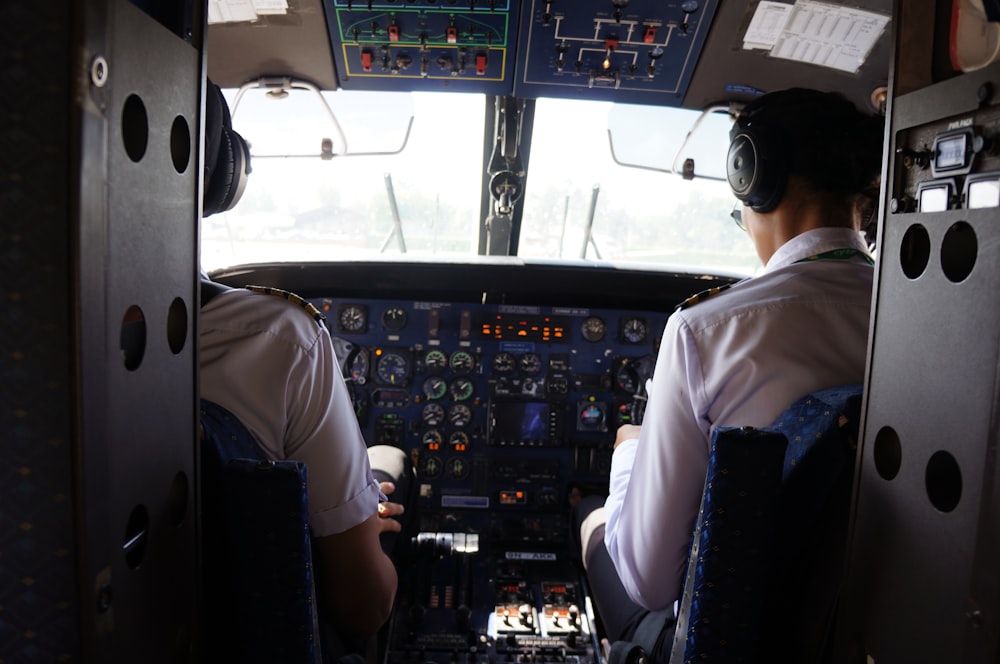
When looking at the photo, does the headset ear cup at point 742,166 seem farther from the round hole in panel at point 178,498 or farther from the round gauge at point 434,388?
the round gauge at point 434,388

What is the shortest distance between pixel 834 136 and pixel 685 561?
2.65ft

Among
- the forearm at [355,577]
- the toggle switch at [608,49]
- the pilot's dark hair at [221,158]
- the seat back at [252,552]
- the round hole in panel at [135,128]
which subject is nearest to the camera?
the round hole in panel at [135,128]

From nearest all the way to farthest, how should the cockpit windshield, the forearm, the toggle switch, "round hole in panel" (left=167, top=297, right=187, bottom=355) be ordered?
"round hole in panel" (left=167, top=297, right=187, bottom=355) < the forearm < the toggle switch < the cockpit windshield

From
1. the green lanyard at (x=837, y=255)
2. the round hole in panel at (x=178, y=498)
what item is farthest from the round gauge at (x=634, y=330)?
the round hole in panel at (x=178, y=498)

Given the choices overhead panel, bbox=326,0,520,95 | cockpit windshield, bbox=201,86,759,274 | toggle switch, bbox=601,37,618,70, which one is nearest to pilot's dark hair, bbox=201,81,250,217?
overhead panel, bbox=326,0,520,95

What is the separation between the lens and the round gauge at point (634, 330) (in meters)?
2.94

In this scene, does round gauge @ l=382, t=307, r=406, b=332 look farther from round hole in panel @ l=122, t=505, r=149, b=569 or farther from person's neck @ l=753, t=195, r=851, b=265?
round hole in panel @ l=122, t=505, r=149, b=569

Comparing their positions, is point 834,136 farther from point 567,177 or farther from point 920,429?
point 567,177

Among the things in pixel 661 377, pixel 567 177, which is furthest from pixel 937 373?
pixel 567 177

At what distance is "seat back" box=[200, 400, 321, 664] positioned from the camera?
39.5 inches

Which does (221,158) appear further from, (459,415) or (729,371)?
(459,415)

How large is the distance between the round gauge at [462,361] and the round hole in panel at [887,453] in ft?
6.99

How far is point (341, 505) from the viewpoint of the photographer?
1270 millimetres

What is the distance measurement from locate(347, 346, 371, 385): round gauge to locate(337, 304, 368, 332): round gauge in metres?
0.08
